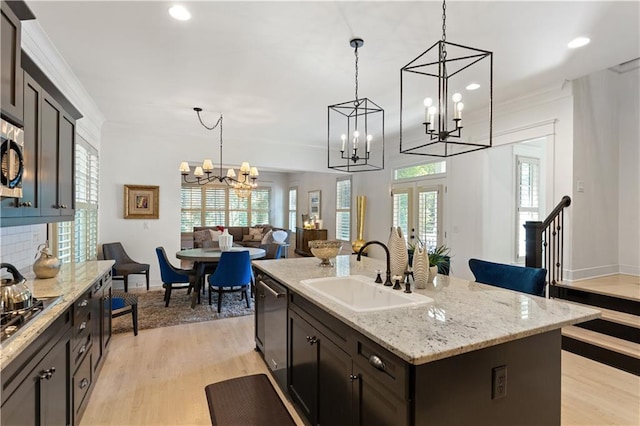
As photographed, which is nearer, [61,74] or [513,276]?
[513,276]

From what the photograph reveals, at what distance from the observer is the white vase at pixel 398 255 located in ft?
7.05

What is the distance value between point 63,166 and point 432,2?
118 inches

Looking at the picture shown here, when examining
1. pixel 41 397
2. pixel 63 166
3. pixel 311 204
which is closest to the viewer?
pixel 41 397

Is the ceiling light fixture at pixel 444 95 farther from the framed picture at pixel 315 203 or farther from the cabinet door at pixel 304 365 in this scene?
the framed picture at pixel 315 203

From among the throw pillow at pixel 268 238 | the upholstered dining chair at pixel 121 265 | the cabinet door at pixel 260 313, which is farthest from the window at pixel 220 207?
the cabinet door at pixel 260 313

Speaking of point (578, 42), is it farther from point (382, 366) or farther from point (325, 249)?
point (382, 366)

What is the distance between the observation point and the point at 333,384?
1673mm

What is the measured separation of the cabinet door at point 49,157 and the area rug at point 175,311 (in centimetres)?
207

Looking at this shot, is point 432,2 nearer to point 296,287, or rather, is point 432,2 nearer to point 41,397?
point 296,287

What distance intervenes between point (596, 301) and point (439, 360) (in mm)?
3373

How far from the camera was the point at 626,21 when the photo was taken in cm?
265

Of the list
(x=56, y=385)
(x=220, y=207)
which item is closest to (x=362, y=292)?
(x=56, y=385)

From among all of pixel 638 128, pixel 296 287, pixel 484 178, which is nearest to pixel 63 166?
pixel 296 287

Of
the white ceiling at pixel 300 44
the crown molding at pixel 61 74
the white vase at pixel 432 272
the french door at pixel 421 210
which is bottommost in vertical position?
the white vase at pixel 432 272
